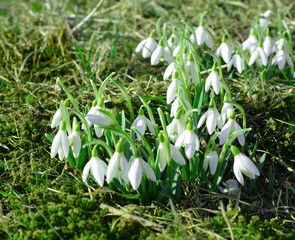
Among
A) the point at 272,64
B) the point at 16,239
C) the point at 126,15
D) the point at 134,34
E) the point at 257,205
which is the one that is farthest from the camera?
the point at 126,15

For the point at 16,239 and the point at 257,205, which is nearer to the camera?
the point at 16,239

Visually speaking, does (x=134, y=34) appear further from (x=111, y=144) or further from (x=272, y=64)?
(x=111, y=144)

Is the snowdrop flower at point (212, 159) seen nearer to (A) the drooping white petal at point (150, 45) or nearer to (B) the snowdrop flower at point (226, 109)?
(B) the snowdrop flower at point (226, 109)

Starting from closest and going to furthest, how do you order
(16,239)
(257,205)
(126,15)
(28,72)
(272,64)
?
(16,239)
(257,205)
(272,64)
(28,72)
(126,15)

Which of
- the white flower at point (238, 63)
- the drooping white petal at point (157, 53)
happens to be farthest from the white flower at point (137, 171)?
the white flower at point (238, 63)

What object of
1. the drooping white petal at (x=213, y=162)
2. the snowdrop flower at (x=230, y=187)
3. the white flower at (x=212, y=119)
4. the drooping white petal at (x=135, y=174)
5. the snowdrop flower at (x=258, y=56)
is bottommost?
the snowdrop flower at (x=230, y=187)

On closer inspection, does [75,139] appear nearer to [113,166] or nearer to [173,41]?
[113,166]

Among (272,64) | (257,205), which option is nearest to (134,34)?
(272,64)
